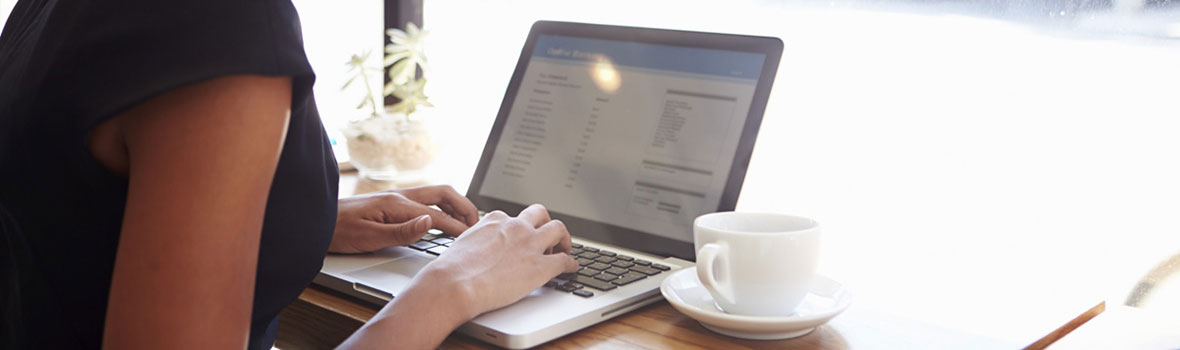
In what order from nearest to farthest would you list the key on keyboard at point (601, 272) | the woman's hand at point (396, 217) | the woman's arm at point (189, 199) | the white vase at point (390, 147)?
1. the woman's arm at point (189, 199)
2. the key on keyboard at point (601, 272)
3. the woman's hand at point (396, 217)
4. the white vase at point (390, 147)

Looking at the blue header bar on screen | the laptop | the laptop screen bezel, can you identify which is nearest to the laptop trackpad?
the laptop

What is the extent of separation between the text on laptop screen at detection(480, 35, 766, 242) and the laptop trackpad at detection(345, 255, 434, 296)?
22 centimetres

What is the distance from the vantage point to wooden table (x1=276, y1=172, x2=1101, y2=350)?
0.72 meters

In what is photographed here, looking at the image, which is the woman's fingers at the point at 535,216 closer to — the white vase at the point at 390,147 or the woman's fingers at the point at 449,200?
the woman's fingers at the point at 449,200

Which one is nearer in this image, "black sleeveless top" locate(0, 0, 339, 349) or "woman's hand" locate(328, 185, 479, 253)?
"black sleeveless top" locate(0, 0, 339, 349)

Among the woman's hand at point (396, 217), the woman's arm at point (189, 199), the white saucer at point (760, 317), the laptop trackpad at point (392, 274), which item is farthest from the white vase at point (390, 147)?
the woman's arm at point (189, 199)

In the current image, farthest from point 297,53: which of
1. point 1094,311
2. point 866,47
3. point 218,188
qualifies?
point 866,47

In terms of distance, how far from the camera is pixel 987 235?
3.93 ft

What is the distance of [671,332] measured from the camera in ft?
2.49

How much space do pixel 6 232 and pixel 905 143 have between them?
3.48 ft

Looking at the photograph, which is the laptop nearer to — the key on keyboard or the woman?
the key on keyboard

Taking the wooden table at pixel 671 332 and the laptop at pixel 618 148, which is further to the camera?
the laptop at pixel 618 148

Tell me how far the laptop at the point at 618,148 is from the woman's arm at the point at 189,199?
284 mm

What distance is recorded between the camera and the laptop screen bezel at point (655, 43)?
3.17 feet
